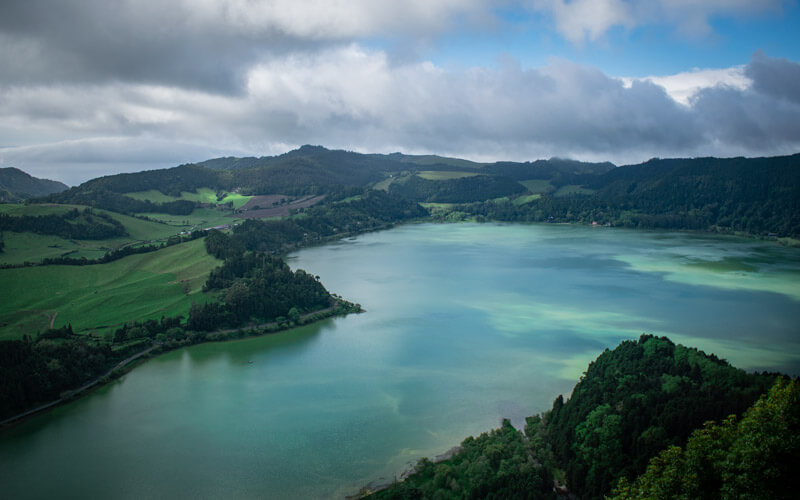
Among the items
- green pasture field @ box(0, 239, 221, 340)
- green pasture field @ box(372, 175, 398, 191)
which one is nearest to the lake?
green pasture field @ box(0, 239, 221, 340)

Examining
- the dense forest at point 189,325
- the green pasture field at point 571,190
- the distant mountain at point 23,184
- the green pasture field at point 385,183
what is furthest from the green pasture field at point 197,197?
the green pasture field at point 571,190

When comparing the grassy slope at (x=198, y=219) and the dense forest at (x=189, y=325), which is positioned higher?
the grassy slope at (x=198, y=219)

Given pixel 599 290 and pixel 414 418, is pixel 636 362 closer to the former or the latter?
pixel 414 418

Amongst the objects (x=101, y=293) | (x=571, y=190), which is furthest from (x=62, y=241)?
(x=571, y=190)

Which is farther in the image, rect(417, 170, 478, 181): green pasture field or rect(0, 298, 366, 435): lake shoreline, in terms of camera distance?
rect(417, 170, 478, 181): green pasture field

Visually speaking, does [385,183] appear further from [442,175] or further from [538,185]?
[538,185]

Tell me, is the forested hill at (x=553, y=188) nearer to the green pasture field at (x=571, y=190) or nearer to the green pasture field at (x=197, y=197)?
the green pasture field at (x=571, y=190)

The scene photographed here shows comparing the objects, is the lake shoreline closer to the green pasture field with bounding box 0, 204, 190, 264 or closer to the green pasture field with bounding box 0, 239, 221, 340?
the green pasture field with bounding box 0, 239, 221, 340

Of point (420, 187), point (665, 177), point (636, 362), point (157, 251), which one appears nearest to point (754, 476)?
point (636, 362)
